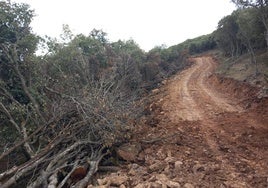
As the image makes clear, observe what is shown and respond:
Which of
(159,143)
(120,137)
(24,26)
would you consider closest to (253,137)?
(159,143)

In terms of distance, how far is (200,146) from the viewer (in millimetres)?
7145

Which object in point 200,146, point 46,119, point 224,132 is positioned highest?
point 46,119

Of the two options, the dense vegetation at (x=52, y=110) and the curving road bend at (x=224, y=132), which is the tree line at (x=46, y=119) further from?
the curving road bend at (x=224, y=132)

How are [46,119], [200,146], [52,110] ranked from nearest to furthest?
[200,146] → [52,110] → [46,119]

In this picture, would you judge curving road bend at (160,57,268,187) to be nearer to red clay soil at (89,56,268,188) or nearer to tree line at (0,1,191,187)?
red clay soil at (89,56,268,188)

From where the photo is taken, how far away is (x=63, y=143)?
714 cm

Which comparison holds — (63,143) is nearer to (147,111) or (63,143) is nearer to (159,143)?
(159,143)

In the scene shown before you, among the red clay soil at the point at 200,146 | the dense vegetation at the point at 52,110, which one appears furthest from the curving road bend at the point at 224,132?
the dense vegetation at the point at 52,110

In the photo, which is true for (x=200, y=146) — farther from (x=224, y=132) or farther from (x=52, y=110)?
(x=52, y=110)

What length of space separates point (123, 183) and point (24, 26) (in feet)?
30.2

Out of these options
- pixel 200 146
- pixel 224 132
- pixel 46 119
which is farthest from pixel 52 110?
pixel 224 132

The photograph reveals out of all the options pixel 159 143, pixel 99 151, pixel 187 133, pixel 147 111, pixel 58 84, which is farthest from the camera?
pixel 147 111

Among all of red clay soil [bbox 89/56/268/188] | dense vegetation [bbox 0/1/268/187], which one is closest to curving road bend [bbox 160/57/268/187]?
red clay soil [bbox 89/56/268/188]

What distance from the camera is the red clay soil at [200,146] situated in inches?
212
